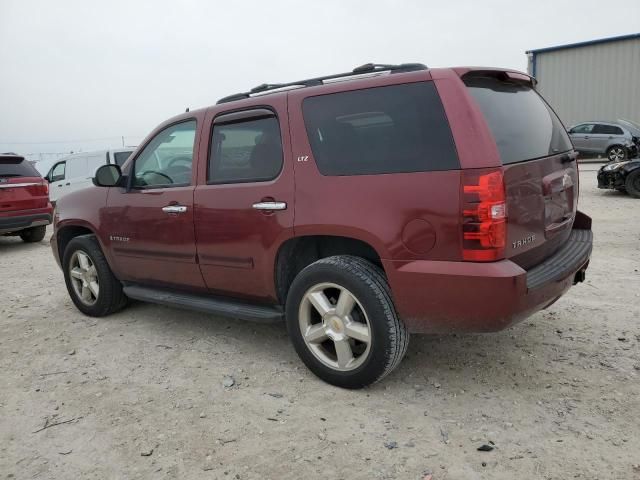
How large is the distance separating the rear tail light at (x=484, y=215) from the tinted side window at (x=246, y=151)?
125 centimetres

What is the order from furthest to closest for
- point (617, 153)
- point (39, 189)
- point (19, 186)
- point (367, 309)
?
1. point (617, 153)
2. point (39, 189)
3. point (19, 186)
4. point (367, 309)

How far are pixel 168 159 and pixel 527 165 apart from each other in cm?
268

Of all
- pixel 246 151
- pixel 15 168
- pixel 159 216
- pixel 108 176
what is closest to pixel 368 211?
pixel 246 151

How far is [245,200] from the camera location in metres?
3.44

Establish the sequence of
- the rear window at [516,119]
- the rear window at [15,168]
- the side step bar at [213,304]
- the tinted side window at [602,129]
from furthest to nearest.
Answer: the tinted side window at [602,129], the rear window at [15,168], the side step bar at [213,304], the rear window at [516,119]

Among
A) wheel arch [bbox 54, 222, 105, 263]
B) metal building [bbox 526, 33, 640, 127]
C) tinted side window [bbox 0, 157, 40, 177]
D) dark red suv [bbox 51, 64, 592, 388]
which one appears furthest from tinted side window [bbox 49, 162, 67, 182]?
metal building [bbox 526, 33, 640, 127]

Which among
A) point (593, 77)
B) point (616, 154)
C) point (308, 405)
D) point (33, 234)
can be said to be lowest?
point (308, 405)

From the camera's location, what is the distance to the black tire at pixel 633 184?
1080cm

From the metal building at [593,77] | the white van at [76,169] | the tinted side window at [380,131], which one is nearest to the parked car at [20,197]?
the white van at [76,169]

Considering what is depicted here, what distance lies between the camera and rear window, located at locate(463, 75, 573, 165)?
9.20 ft

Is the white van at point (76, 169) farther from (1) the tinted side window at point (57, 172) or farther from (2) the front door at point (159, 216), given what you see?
(2) the front door at point (159, 216)

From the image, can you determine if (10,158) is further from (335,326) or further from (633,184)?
(633,184)

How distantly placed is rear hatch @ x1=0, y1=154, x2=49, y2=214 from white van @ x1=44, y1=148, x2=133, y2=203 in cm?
298

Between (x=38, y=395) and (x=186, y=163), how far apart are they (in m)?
1.85
